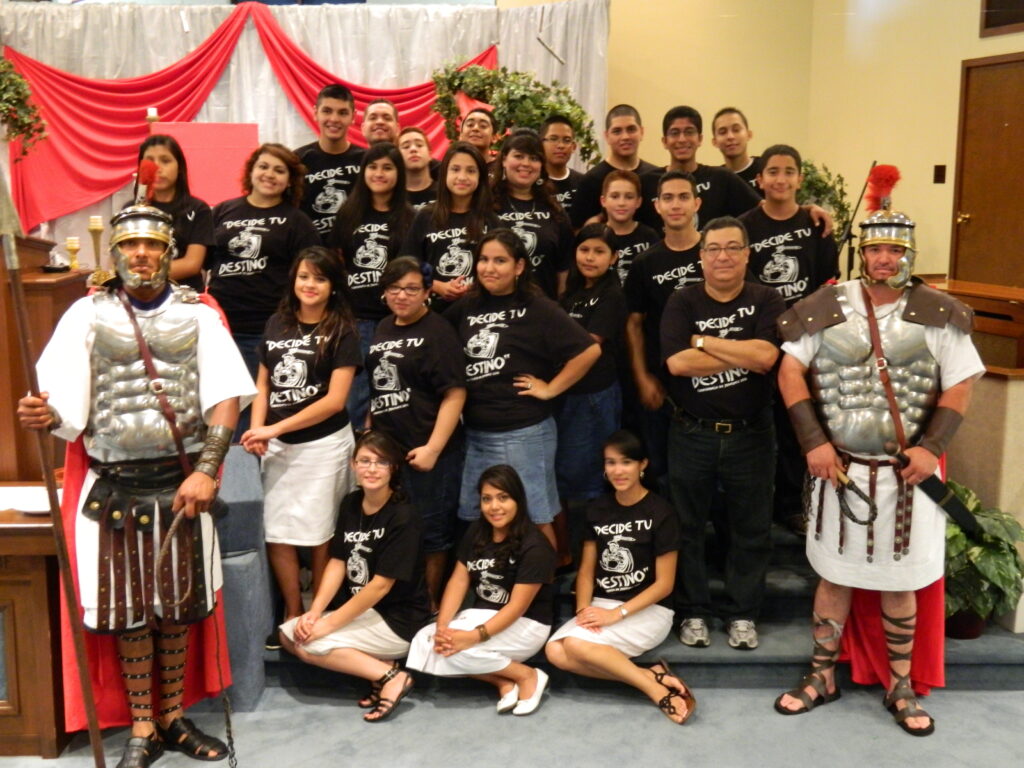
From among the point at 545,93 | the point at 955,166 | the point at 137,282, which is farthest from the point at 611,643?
the point at 955,166

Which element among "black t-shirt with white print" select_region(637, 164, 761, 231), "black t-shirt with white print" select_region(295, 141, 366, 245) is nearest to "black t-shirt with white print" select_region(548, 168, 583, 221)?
"black t-shirt with white print" select_region(637, 164, 761, 231)

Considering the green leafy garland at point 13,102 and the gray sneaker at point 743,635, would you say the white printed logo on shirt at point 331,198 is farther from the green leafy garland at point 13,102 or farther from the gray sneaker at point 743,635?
the gray sneaker at point 743,635

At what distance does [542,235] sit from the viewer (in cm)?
452

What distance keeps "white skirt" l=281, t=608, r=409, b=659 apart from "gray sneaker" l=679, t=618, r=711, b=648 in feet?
3.63

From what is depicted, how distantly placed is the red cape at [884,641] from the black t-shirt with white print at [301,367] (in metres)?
2.16

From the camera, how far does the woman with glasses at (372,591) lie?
152 inches

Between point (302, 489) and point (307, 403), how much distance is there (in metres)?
0.33

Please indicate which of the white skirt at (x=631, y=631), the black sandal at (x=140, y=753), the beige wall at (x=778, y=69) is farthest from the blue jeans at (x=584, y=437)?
the beige wall at (x=778, y=69)

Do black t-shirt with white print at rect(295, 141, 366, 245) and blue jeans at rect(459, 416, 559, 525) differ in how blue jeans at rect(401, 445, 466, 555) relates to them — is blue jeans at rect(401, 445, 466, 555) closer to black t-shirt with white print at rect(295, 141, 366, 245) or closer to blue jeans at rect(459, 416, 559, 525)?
blue jeans at rect(459, 416, 559, 525)

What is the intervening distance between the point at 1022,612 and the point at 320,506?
2.91 metres

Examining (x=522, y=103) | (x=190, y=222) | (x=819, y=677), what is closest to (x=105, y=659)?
→ (x=190, y=222)

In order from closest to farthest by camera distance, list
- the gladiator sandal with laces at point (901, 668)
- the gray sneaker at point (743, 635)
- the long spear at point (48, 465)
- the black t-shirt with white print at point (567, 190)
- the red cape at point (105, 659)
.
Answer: the long spear at point (48, 465) < the red cape at point (105, 659) < the gladiator sandal with laces at point (901, 668) < the gray sneaker at point (743, 635) < the black t-shirt with white print at point (567, 190)

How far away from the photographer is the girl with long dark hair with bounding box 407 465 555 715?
3.86 metres

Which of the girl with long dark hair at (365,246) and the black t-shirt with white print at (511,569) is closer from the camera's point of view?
the black t-shirt with white print at (511,569)
